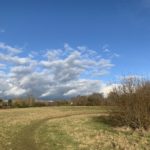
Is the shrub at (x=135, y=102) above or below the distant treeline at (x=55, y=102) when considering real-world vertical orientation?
A: below

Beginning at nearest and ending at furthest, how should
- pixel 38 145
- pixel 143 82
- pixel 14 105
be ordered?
pixel 38 145 < pixel 143 82 < pixel 14 105

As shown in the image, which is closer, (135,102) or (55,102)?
(135,102)

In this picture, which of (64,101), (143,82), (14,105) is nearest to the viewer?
(143,82)

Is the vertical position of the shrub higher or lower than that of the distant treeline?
lower

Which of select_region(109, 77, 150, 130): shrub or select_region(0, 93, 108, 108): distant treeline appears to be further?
select_region(0, 93, 108, 108): distant treeline

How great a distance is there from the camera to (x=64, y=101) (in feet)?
316

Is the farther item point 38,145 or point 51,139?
point 51,139

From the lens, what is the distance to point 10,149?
55.3 ft

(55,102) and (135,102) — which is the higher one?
(55,102)

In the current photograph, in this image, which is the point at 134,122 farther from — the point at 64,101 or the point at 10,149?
the point at 64,101

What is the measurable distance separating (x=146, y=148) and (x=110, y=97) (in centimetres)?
1019

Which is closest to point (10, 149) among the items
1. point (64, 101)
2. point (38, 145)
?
point (38, 145)

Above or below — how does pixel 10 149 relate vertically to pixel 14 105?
below

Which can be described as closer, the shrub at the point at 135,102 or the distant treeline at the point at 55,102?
the shrub at the point at 135,102
